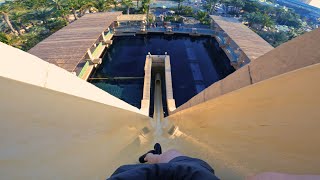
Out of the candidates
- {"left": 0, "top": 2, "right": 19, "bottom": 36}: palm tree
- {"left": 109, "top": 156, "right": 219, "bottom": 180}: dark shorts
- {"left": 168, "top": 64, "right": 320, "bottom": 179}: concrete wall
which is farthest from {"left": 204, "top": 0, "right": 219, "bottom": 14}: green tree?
{"left": 109, "top": 156, "right": 219, "bottom": 180}: dark shorts

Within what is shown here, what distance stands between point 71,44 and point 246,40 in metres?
9.61

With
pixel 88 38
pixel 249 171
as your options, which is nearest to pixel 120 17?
pixel 88 38

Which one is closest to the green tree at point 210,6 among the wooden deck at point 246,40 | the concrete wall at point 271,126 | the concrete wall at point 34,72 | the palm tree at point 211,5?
the palm tree at point 211,5

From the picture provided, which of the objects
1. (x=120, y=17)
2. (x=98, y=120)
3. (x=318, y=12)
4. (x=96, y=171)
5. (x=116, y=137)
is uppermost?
(x=98, y=120)

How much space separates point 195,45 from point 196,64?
9.41 ft

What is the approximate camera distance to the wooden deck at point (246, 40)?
33.2 feet

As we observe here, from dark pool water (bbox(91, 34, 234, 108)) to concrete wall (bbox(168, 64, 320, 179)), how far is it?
753 centimetres

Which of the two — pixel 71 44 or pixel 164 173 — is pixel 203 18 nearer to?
pixel 71 44

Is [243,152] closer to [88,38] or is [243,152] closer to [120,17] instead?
[88,38]

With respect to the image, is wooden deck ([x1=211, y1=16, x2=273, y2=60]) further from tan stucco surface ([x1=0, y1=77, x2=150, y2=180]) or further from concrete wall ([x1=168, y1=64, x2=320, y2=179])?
tan stucco surface ([x1=0, y1=77, x2=150, y2=180])

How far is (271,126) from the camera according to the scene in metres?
1.15

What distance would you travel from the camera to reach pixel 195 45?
47.1 feet

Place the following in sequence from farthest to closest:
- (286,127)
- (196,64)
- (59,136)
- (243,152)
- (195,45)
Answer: (195,45) → (196,64) → (243,152) → (59,136) → (286,127)

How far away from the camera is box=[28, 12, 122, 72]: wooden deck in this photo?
9.27m
